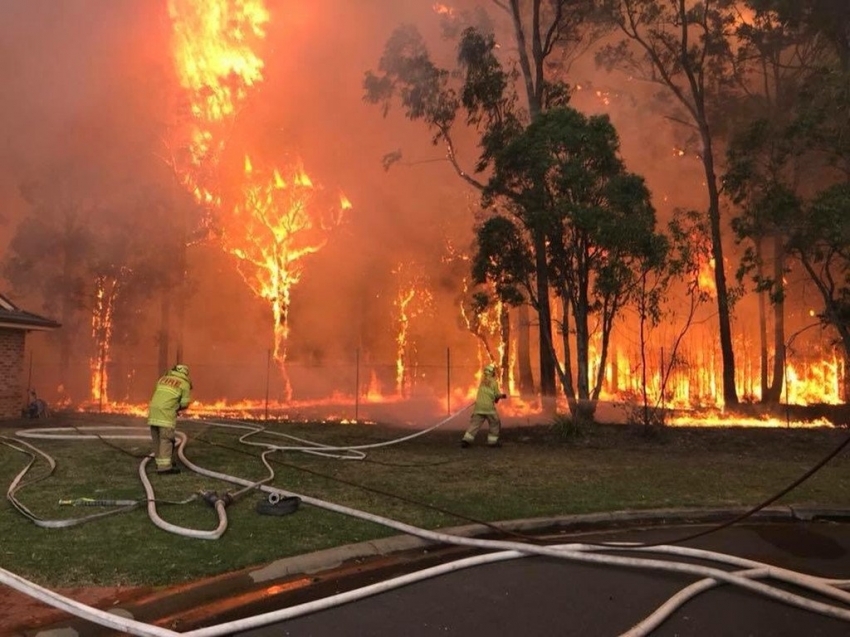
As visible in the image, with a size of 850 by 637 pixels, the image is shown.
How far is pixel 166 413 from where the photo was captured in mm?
8195

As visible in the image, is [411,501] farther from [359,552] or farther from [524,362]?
[524,362]

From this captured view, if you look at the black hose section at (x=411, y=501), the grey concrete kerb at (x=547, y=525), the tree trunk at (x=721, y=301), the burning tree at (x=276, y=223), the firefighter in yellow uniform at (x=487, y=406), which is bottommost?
the grey concrete kerb at (x=547, y=525)

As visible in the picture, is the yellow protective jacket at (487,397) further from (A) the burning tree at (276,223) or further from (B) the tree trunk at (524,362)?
(A) the burning tree at (276,223)

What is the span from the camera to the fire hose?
3.84 metres

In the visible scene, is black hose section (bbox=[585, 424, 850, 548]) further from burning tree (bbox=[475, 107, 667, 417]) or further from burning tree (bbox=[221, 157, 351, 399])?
burning tree (bbox=[221, 157, 351, 399])

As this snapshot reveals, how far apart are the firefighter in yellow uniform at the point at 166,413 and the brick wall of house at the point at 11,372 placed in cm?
1045

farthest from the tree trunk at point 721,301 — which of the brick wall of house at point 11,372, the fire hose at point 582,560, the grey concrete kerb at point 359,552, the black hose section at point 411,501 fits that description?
the brick wall of house at point 11,372

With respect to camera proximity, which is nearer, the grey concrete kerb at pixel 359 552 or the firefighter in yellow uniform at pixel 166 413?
the grey concrete kerb at pixel 359 552

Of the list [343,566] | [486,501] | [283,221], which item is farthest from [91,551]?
[283,221]

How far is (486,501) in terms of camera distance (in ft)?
24.8

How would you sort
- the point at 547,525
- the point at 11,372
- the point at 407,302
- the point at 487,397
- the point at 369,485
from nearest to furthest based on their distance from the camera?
the point at 547,525
the point at 369,485
the point at 487,397
the point at 11,372
the point at 407,302

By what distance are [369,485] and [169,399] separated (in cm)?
275

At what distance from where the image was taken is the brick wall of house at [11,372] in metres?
16.3

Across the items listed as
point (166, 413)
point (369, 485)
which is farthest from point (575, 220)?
point (166, 413)
